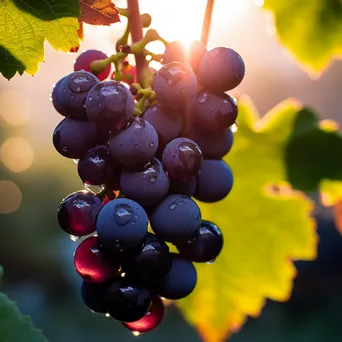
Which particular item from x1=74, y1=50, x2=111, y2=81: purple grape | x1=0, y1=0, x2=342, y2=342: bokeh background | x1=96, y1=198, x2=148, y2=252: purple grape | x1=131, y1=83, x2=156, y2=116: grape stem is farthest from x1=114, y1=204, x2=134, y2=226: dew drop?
x1=0, y1=0, x2=342, y2=342: bokeh background

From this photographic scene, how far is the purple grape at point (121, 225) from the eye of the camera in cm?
60

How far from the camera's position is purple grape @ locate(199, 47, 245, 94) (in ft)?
2.15

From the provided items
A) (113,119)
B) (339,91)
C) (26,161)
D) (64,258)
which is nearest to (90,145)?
(113,119)

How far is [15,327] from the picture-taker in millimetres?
716

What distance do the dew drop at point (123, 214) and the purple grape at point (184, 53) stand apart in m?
0.18

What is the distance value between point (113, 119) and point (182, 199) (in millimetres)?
114

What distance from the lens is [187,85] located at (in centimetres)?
64

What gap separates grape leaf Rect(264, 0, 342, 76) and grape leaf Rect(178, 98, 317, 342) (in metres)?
0.09

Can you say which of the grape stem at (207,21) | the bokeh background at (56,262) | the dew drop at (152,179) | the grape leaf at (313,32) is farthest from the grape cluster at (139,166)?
the bokeh background at (56,262)

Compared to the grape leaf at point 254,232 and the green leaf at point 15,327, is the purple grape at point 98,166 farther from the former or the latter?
the grape leaf at point 254,232

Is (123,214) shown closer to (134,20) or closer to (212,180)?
(212,180)

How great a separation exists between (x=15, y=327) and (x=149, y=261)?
20cm

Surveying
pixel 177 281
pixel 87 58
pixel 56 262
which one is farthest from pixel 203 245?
pixel 56 262

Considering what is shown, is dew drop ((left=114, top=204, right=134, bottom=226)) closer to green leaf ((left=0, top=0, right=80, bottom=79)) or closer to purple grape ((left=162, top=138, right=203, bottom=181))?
purple grape ((left=162, top=138, right=203, bottom=181))
